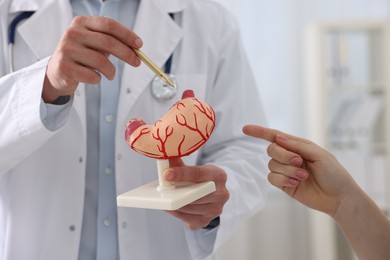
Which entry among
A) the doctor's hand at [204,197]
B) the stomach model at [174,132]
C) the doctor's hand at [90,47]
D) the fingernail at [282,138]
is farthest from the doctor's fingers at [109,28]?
the fingernail at [282,138]

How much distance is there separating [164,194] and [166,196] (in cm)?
2

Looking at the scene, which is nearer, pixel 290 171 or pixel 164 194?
pixel 164 194

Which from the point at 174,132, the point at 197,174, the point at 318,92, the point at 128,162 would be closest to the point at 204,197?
the point at 197,174

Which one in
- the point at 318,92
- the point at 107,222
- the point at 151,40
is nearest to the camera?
the point at 107,222

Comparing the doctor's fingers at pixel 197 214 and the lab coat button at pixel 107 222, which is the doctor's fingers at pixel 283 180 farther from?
the lab coat button at pixel 107 222

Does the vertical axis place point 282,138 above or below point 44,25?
below

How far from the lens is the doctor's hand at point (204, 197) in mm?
974

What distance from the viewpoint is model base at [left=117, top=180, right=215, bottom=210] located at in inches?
34.6

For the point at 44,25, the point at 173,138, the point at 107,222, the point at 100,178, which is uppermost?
the point at 44,25

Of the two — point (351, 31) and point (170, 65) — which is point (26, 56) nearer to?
point (170, 65)

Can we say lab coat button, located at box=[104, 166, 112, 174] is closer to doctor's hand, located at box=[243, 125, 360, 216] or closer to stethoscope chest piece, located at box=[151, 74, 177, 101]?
stethoscope chest piece, located at box=[151, 74, 177, 101]

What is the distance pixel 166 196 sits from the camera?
0.91 meters

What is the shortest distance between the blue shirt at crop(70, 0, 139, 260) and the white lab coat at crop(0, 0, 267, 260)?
0.03 metres

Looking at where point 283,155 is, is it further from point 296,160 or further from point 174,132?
point 174,132
